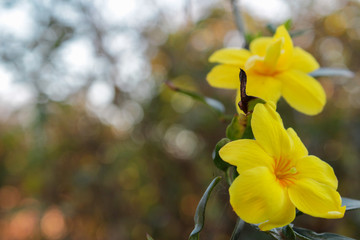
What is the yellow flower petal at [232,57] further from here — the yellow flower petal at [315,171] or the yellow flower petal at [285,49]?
the yellow flower petal at [315,171]

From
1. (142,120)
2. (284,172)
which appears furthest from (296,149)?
(142,120)

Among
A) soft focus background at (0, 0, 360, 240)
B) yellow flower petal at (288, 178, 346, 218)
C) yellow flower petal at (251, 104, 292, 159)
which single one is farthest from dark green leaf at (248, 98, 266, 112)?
soft focus background at (0, 0, 360, 240)

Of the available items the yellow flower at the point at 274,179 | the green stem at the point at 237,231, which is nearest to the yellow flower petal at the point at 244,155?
the yellow flower at the point at 274,179

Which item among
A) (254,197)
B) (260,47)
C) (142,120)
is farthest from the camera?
(142,120)

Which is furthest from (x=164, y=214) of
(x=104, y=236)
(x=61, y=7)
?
(x=61, y=7)

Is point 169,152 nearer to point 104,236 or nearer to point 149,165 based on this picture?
point 149,165

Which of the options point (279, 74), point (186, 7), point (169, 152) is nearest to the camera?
point (279, 74)

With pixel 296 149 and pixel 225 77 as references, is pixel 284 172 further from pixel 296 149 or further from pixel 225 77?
pixel 225 77
